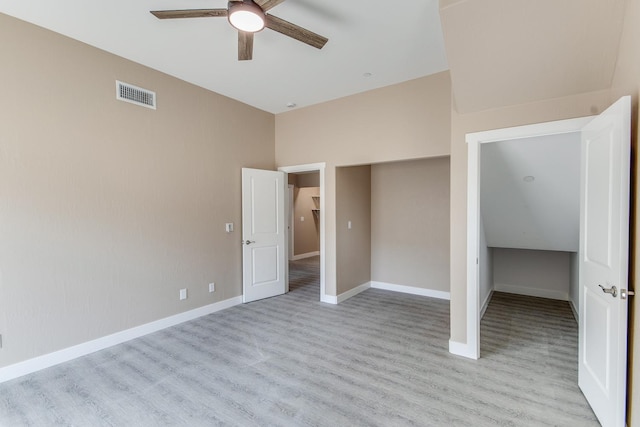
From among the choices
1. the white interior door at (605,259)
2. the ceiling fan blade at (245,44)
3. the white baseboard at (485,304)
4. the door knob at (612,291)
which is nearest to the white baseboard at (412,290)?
the white baseboard at (485,304)

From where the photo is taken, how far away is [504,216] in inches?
156

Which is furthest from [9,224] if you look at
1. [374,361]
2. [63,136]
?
[374,361]

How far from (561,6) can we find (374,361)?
302 centimetres

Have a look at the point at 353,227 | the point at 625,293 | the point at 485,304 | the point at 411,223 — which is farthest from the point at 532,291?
the point at 625,293

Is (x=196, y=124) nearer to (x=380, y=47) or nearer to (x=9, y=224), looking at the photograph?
(x=9, y=224)

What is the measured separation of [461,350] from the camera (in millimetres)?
2924

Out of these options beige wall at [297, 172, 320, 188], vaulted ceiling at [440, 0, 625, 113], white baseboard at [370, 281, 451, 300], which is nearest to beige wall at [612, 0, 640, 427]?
vaulted ceiling at [440, 0, 625, 113]

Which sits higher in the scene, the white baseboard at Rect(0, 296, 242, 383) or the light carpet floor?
the white baseboard at Rect(0, 296, 242, 383)

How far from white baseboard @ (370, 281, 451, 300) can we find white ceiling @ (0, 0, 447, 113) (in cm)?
319

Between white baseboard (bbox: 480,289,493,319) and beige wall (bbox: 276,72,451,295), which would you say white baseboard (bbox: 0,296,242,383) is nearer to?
beige wall (bbox: 276,72,451,295)

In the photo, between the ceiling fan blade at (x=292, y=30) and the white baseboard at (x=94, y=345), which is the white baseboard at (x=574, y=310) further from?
the white baseboard at (x=94, y=345)

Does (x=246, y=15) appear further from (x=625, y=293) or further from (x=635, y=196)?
(x=625, y=293)

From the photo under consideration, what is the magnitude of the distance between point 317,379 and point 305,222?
264 inches

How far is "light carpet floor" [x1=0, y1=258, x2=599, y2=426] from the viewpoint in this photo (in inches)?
82.5
